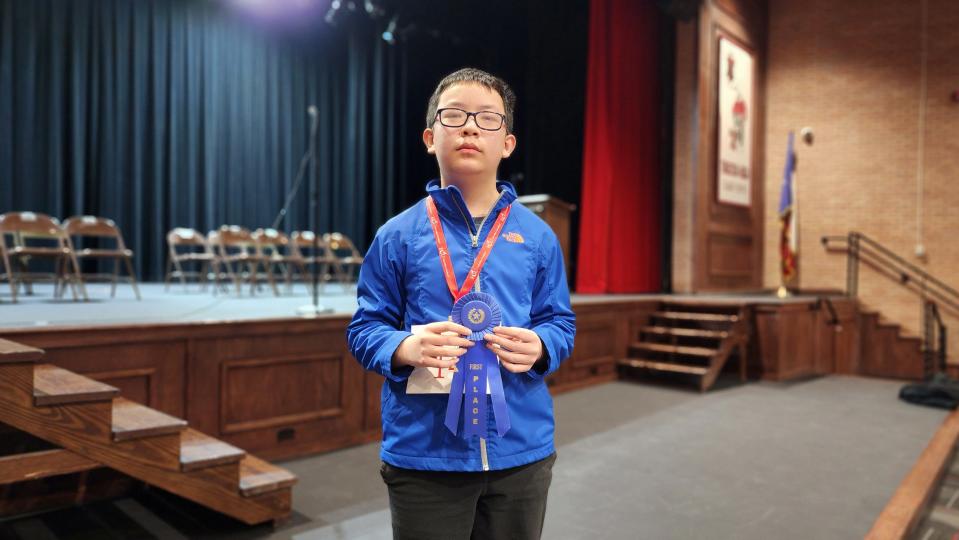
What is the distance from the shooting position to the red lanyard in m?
1.05

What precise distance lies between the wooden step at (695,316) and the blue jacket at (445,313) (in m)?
5.08

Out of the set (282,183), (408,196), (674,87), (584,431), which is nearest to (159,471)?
(584,431)

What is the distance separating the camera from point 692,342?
19.7 feet

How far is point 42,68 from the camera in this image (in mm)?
7246

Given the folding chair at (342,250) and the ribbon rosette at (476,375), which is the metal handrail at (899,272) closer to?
the folding chair at (342,250)

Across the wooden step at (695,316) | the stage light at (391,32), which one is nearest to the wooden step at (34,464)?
the wooden step at (695,316)

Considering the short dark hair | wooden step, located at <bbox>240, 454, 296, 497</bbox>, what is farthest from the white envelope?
wooden step, located at <bbox>240, 454, 296, 497</bbox>

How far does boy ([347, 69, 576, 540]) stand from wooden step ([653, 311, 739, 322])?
200 inches

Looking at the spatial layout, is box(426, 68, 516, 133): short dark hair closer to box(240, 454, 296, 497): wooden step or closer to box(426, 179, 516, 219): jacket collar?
box(426, 179, 516, 219): jacket collar

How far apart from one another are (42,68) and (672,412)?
24.1 ft

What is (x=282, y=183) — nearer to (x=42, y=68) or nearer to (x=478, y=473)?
(x=42, y=68)

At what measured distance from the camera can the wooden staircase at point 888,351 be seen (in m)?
7.26

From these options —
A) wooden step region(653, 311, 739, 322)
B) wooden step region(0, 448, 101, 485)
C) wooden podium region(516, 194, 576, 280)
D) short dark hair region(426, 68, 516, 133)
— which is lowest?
wooden step region(0, 448, 101, 485)

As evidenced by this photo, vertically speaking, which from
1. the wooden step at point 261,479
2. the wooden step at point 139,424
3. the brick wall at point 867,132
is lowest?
the wooden step at point 261,479
